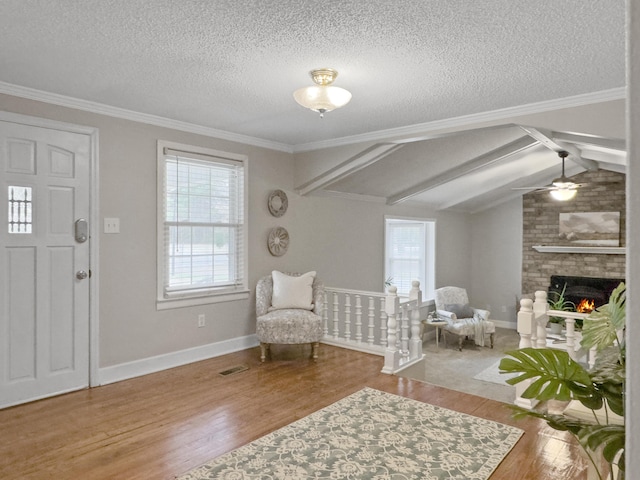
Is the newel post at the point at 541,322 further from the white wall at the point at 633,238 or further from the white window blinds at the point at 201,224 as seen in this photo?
the white wall at the point at 633,238

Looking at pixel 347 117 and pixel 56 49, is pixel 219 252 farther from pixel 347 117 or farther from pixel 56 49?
pixel 56 49

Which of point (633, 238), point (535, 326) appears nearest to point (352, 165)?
point (535, 326)

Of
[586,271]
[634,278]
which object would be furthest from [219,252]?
[586,271]

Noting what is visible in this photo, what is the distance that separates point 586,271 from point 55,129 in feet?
26.8

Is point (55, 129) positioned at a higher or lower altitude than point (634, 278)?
higher

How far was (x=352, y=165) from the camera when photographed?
15.5 feet

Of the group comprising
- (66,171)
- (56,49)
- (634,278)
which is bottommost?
(634,278)

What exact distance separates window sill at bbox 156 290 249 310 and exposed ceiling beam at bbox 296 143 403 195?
4.85 feet

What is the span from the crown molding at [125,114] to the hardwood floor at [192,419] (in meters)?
2.29

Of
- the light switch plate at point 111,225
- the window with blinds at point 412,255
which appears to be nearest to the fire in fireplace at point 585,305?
the window with blinds at point 412,255

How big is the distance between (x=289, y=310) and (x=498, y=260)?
5.86 metres

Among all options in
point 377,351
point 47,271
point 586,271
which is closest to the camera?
point 47,271

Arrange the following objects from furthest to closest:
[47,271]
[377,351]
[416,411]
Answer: [377,351], [47,271], [416,411]

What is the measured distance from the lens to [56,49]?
2.45 meters
